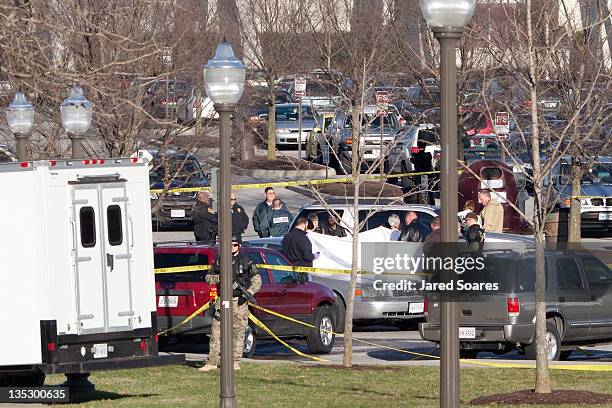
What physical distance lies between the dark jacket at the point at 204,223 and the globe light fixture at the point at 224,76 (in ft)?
37.6

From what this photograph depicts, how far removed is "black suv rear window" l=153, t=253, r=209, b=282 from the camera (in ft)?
62.2

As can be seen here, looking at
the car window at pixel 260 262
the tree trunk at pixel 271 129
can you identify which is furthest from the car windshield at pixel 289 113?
the car window at pixel 260 262

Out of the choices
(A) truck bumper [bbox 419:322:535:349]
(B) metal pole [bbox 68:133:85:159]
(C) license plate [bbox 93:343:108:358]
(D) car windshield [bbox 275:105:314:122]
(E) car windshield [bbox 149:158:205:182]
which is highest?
(D) car windshield [bbox 275:105:314:122]

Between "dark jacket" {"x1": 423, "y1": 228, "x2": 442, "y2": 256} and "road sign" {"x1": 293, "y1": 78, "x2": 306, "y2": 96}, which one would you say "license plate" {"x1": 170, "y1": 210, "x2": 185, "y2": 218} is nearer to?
"road sign" {"x1": 293, "y1": 78, "x2": 306, "y2": 96}

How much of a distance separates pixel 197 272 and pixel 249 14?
795 inches

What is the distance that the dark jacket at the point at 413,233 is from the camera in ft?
75.8

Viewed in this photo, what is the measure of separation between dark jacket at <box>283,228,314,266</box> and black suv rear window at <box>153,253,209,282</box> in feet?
9.56

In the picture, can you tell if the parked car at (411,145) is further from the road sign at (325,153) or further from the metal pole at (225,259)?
the metal pole at (225,259)

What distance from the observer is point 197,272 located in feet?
62.3

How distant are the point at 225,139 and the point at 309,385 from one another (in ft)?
13.1

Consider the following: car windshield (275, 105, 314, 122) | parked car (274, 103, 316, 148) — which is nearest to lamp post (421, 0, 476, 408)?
parked car (274, 103, 316, 148)

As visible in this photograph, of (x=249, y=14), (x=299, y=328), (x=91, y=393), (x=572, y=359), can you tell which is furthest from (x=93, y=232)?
(x=249, y=14)

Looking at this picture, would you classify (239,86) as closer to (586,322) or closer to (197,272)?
(197,272)

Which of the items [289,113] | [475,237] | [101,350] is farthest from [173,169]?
[289,113]
